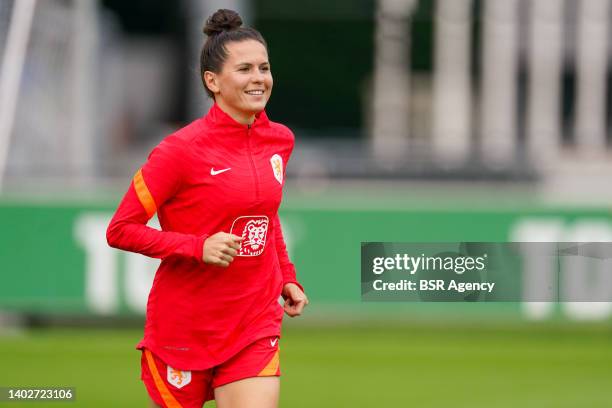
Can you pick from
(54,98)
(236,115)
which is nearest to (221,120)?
(236,115)

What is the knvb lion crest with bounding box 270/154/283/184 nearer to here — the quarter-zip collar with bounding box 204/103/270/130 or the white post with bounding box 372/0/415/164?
the quarter-zip collar with bounding box 204/103/270/130

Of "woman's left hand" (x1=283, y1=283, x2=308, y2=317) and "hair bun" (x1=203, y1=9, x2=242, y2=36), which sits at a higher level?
"hair bun" (x1=203, y1=9, x2=242, y2=36)

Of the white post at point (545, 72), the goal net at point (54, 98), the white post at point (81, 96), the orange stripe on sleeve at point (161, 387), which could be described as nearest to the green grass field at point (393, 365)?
the goal net at point (54, 98)

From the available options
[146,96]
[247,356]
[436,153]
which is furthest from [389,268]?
[146,96]

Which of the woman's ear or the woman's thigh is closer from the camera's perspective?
the woman's thigh

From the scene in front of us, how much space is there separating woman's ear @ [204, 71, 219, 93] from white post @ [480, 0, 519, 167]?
58.5 feet

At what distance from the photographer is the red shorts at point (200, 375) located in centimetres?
443

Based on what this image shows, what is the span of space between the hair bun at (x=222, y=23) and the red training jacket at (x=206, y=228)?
0.28 m

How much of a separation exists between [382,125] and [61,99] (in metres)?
9.38

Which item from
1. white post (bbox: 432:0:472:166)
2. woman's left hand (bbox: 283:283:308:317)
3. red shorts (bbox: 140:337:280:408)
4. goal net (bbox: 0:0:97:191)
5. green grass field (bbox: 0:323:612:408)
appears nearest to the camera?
red shorts (bbox: 140:337:280:408)

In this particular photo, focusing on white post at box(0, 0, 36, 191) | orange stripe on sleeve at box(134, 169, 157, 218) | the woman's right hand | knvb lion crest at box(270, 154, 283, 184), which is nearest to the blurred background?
white post at box(0, 0, 36, 191)

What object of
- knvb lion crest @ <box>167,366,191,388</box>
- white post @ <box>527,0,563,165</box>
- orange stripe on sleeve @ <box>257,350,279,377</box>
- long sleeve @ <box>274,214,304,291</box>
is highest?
white post @ <box>527,0,563,165</box>

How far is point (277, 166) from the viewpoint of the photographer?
4586 mm

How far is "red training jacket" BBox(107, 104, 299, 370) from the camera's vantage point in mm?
4336
